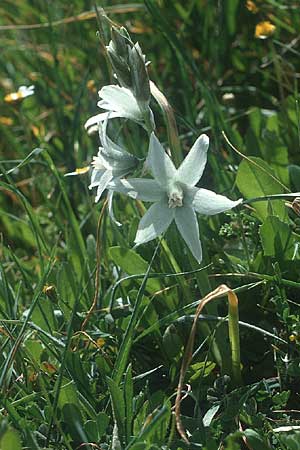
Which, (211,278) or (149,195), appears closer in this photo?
(149,195)

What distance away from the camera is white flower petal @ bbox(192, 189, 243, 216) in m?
1.65

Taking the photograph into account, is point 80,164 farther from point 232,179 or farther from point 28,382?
point 28,382

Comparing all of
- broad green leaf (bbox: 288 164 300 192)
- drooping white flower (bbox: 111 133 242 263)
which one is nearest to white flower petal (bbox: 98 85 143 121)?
drooping white flower (bbox: 111 133 242 263)

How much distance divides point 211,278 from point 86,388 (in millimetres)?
409

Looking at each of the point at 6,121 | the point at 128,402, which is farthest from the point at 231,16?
the point at 128,402

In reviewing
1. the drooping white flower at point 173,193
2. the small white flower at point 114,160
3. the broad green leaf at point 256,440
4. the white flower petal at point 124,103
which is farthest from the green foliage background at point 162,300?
the white flower petal at point 124,103

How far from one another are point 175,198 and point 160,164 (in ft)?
0.25

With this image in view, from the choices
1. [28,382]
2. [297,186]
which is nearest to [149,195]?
[28,382]

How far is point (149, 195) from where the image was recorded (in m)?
1.73

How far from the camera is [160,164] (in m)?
1.70

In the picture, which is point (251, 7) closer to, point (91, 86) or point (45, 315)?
point (91, 86)

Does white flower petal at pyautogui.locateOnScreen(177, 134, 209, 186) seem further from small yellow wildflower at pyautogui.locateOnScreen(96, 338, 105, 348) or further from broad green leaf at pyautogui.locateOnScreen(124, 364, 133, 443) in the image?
small yellow wildflower at pyautogui.locateOnScreen(96, 338, 105, 348)

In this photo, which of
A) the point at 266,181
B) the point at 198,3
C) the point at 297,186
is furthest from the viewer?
the point at 198,3

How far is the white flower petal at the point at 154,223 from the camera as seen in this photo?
1708mm
